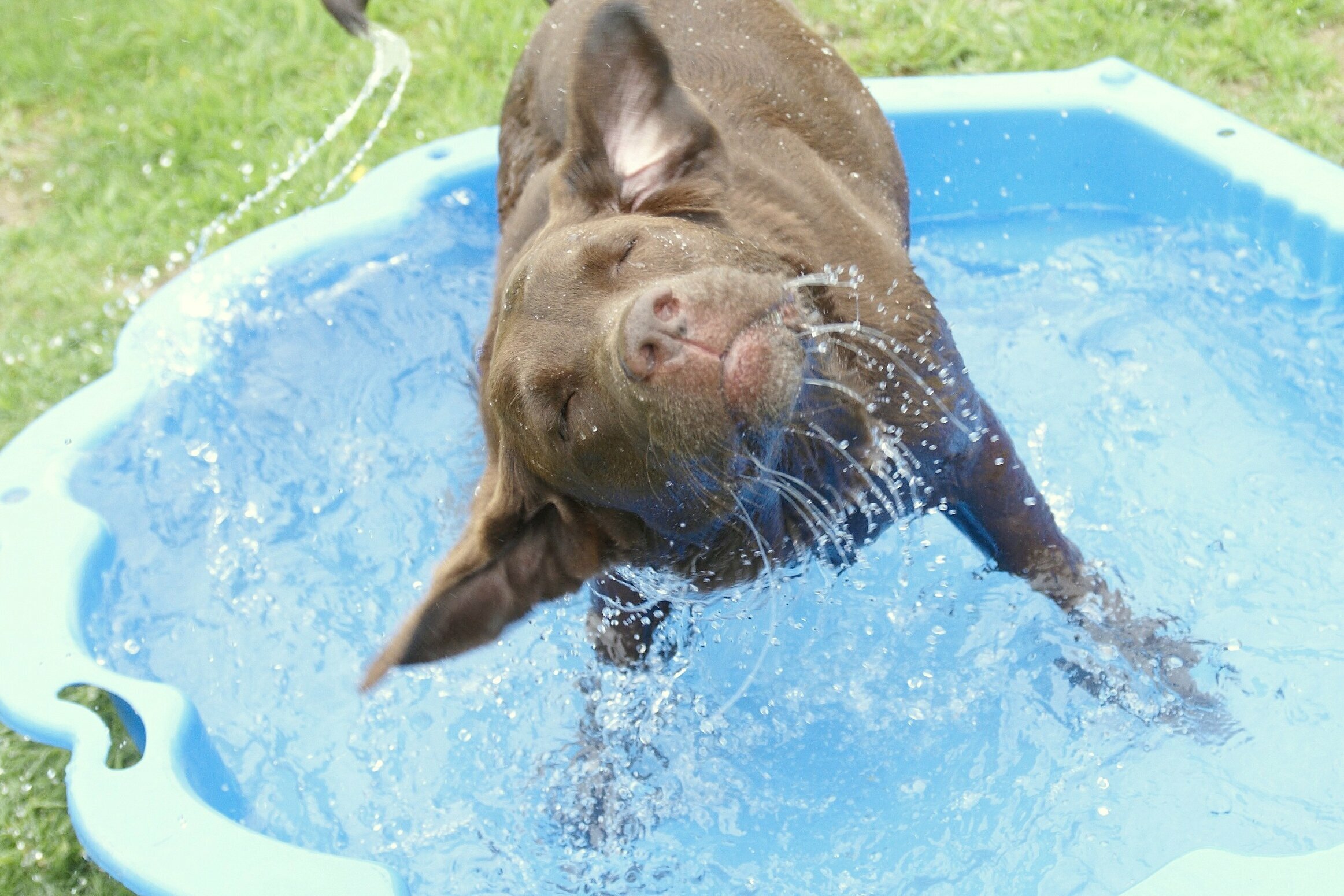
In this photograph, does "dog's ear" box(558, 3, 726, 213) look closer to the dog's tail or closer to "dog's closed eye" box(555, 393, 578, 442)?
"dog's closed eye" box(555, 393, 578, 442)

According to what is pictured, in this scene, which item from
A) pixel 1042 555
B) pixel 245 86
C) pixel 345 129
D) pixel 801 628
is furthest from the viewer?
pixel 245 86

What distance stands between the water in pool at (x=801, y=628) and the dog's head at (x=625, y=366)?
2.51 ft

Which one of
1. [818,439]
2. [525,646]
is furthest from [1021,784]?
[525,646]

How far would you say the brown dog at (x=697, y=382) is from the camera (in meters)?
2.51

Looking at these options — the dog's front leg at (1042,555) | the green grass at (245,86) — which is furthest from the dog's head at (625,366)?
the green grass at (245,86)

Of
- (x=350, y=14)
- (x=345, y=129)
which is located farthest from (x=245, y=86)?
(x=350, y=14)

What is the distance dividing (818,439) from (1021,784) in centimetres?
115

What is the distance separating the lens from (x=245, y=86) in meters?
6.76

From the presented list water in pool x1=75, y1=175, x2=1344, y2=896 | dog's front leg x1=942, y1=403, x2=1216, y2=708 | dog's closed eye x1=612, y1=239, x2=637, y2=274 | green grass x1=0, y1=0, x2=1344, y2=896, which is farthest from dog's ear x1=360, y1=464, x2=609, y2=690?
green grass x1=0, y1=0, x2=1344, y2=896

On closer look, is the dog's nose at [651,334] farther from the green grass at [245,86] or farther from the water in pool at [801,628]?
the green grass at [245,86]

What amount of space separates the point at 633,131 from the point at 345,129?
12.2 feet

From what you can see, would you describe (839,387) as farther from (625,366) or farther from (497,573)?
(497,573)

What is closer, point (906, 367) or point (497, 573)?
point (497, 573)

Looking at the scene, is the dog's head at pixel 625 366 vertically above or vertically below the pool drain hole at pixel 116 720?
above
